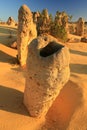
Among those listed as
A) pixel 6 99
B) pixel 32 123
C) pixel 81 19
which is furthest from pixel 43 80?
pixel 81 19

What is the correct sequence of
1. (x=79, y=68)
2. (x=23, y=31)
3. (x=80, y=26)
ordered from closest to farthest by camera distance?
(x=23, y=31) → (x=79, y=68) → (x=80, y=26)

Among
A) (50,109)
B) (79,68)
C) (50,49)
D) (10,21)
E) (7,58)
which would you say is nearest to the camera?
(50,49)

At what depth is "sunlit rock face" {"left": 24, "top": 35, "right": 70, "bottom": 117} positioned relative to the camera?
6332 mm

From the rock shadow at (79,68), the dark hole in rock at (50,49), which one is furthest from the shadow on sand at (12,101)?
the rock shadow at (79,68)

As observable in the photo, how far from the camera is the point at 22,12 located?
12.8 m

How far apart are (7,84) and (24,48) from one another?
393 cm

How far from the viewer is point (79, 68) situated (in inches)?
534

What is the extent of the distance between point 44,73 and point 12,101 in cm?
159

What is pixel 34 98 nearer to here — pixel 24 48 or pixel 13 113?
pixel 13 113

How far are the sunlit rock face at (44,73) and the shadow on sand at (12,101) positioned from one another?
0.22 m

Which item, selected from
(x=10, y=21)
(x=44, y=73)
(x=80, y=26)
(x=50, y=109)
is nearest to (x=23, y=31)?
(x=50, y=109)

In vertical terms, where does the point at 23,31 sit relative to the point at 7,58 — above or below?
above

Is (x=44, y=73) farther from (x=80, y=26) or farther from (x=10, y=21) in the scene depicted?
(x=10, y=21)

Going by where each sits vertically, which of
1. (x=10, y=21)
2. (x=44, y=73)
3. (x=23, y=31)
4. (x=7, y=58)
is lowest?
(x=7, y=58)
